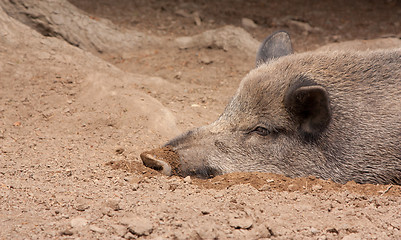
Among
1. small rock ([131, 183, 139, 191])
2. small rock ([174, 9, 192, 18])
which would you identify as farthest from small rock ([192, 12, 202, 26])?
small rock ([131, 183, 139, 191])

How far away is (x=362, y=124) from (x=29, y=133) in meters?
3.47

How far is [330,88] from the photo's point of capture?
13.3 feet

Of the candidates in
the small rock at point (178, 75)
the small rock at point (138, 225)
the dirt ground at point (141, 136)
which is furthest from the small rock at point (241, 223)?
the small rock at point (178, 75)

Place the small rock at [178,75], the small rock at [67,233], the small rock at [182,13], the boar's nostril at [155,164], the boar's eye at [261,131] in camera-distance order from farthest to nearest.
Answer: the small rock at [182,13], the small rock at [178,75], the boar's eye at [261,131], the boar's nostril at [155,164], the small rock at [67,233]

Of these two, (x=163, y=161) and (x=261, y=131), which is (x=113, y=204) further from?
(x=261, y=131)

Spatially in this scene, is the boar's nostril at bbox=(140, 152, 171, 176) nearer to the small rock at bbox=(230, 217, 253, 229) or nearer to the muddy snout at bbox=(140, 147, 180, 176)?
the muddy snout at bbox=(140, 147, 180, 176)

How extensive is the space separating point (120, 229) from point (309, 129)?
1972 mm

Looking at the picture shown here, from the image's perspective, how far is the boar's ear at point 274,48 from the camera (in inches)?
195

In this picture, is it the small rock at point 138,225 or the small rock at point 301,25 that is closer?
the small rock at point 138,225

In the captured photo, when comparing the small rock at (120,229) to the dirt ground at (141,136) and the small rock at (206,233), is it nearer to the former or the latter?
the dirt ground at (141,136)

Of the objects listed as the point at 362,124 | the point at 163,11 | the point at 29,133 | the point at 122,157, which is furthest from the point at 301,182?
the point at 163,11

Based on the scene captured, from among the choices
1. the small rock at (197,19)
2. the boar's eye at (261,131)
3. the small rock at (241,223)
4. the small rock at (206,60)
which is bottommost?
the small rock at (241,223)

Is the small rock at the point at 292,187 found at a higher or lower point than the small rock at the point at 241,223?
higher

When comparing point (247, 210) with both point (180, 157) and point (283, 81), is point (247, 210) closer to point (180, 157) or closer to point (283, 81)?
point (180, 157)
